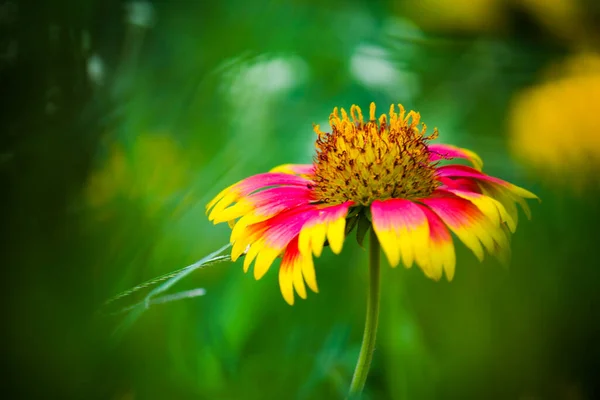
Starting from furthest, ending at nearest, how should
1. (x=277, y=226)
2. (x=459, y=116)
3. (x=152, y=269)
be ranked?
(x=459, y=116) → (x=152, y=269) → (x=277, y=226)

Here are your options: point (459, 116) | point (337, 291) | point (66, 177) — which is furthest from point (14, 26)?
point (459, 116)

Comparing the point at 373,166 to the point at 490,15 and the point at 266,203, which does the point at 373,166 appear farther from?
the point at 490,15

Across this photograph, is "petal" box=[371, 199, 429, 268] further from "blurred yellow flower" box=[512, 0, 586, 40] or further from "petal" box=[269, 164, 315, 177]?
"blurred yellow flower" box=[512, 0, 586, 40]

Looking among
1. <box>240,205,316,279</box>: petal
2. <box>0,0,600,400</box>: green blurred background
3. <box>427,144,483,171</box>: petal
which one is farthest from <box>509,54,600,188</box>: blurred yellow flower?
<box>240,205,316,279</box>: petal

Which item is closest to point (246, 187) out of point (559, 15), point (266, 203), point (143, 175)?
point (266, 203)

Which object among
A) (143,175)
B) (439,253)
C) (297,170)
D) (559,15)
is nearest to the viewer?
(439,253)

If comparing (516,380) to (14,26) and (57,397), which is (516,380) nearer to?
(57,397)
